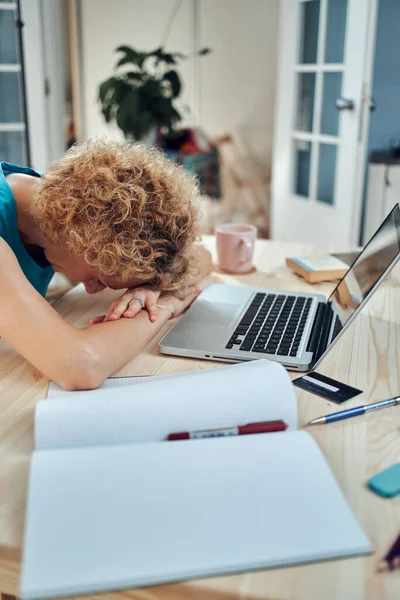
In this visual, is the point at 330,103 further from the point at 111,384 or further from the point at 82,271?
the point at 111,384

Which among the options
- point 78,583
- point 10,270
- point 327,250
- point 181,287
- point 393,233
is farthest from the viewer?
point 327,250

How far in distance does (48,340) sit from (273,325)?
375 mm

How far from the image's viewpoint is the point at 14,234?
108 centimetres

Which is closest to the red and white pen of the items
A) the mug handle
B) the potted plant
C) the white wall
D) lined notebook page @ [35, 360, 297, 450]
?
lined notebook page @ [35, 360, 297, 450]

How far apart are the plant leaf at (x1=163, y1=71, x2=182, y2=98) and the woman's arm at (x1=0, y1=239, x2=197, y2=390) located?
278 centimetres

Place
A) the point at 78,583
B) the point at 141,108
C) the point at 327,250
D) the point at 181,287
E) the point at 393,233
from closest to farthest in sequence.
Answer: the point at 78,583 < the point at 393,233 < the point at 181,287 < the point at 327,250 < the point at 141,108

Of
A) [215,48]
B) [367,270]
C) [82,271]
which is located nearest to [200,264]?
[82,271]

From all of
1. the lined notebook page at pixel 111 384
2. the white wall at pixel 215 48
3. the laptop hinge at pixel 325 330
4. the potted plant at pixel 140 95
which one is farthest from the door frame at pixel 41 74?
the lined notebook page at pixel 111 384

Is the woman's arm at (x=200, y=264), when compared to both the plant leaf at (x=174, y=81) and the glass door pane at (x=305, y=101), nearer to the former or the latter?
the glass door pane at (x=305, y=101)

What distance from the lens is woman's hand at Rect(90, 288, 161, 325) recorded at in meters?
0.95

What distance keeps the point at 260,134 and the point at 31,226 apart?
299 cm

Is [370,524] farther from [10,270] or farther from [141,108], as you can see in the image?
[141,108]

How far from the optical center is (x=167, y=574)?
47 cm

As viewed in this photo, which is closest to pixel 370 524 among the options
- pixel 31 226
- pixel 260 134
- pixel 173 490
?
pixel 173 490
